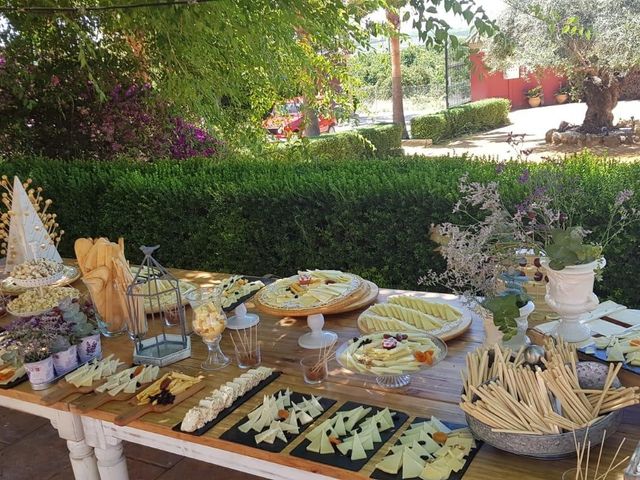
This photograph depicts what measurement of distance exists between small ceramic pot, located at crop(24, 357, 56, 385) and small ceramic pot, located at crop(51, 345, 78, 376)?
35 mm

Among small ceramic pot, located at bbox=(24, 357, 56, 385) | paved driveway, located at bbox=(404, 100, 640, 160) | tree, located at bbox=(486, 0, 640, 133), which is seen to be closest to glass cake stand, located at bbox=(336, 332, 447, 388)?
small ceramic pot, located at bbox=(24, 357, 56, 385)

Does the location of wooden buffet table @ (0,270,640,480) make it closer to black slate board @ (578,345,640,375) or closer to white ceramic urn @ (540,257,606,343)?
black slate board @ (578,345,640,375)

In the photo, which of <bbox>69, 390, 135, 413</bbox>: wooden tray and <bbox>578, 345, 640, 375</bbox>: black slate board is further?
<bbox>69, 390, 135, 413</bbox>: wooden tray

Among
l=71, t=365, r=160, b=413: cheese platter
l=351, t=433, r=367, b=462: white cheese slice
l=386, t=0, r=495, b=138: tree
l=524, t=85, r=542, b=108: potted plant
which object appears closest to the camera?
l=351, t=433, r=367, b=462: white cheese slice

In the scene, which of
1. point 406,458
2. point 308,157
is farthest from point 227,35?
point 406,458

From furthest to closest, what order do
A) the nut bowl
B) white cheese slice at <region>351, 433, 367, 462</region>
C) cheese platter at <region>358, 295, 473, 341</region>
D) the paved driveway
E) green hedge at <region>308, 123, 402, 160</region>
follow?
the paved driveway < green hedge at <region>308, 123, 402, 160</region> < cheese platter at <region>358, 295, 473, 341</region> < white cheese slice at <region>351, 433, 367, 462</region> < the nut bowl

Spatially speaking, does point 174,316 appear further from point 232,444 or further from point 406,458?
point 406,458

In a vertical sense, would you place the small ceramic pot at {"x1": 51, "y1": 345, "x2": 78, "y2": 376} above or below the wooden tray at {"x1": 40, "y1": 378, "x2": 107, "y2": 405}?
above

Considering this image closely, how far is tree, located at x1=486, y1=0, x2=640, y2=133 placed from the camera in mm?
12695

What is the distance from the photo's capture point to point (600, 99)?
14562 millimetres

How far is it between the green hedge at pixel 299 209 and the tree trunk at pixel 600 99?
1150cm

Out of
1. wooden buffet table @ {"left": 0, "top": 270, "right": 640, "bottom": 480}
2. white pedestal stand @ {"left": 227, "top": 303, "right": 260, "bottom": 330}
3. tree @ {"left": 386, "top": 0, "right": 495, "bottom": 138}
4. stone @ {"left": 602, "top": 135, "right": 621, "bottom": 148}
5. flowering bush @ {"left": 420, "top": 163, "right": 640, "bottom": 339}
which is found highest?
tree @ {"left": 386, "top": 0, "right": 495, "bottom": 138}

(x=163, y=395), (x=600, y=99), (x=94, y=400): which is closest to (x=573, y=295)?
(x=163, y=395)

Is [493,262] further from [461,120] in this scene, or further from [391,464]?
[461,120]
